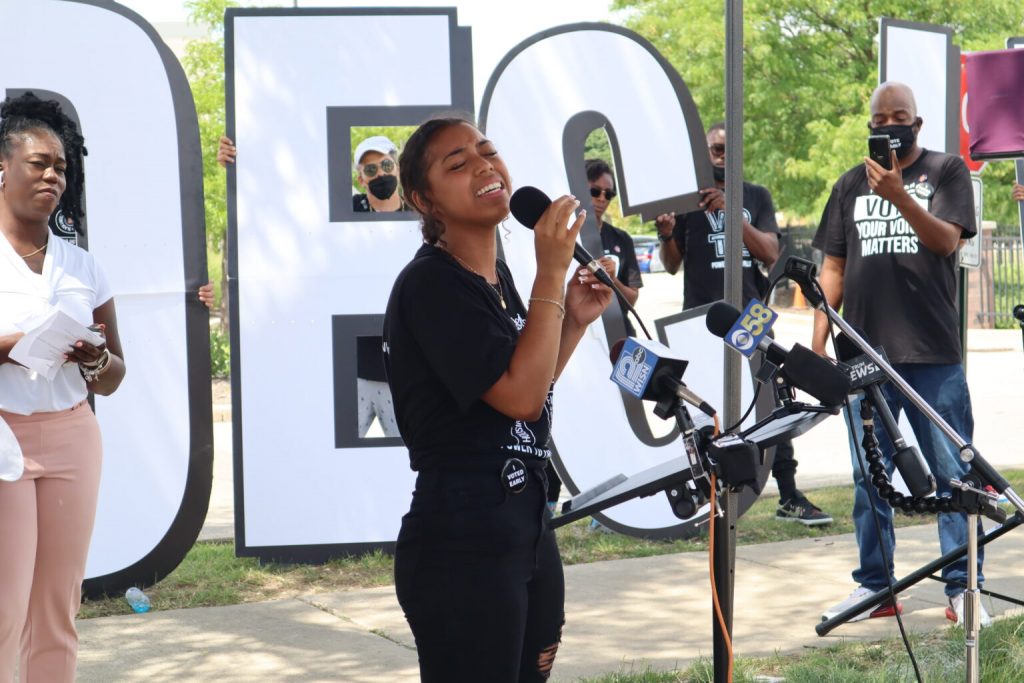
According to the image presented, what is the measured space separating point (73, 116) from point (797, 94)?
1822cm

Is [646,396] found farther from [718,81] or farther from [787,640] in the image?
[718,81]

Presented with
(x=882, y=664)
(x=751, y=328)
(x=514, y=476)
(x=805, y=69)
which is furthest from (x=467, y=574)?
(x=805, y=69)

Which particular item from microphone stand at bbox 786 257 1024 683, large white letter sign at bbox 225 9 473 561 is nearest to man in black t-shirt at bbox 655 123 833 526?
large white letter sign at bbox 225 9 473 561

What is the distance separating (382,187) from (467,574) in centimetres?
456

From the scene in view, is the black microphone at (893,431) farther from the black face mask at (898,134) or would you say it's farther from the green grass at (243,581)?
the green grass at (243,581)

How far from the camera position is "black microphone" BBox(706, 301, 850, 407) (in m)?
3.05

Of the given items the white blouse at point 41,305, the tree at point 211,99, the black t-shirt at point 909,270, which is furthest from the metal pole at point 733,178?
the tree at point 211,99

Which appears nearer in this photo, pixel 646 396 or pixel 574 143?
pixel 646 396

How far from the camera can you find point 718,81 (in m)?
23.0

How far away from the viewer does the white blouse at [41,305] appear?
3604mm

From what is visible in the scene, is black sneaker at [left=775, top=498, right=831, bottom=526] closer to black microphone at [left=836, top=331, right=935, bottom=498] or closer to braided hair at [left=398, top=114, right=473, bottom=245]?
black microphone at [left=836, top=331, right=935, bottom=498]

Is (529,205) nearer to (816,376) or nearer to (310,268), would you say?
(816,376)

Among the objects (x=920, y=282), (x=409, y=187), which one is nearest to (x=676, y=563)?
(x=920, y=282)

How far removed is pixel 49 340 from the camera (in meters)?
3.50
